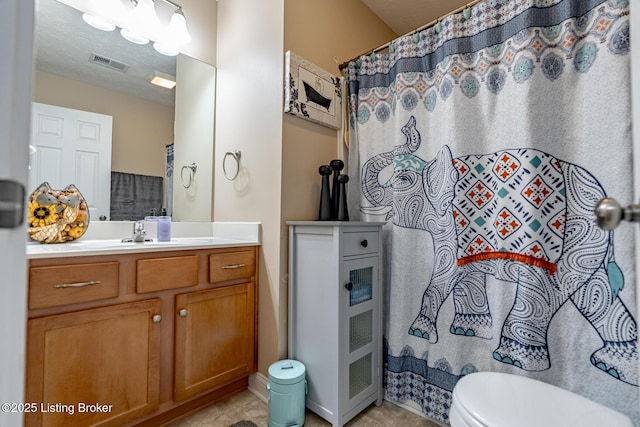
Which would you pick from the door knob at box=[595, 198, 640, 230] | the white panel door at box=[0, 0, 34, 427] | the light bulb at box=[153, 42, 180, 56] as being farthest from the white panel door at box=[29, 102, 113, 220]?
the door knob at box=[595, 198, 640, 230]

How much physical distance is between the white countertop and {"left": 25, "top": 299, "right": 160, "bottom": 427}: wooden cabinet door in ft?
0.78

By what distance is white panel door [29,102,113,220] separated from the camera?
4.86ft

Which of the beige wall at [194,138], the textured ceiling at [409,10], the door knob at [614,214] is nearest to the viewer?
the door knob at [614,214]

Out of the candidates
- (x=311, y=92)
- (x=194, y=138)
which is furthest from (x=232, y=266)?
(x=311, y=92)

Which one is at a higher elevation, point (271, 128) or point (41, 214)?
point (271, 128)

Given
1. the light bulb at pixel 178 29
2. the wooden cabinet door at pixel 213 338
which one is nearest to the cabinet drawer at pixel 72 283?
the wooden cabinet door at pixel 213 338

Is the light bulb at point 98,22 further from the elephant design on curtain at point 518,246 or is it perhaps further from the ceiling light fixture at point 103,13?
the elephant design on curtain at point 518,246

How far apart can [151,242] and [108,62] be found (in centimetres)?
108

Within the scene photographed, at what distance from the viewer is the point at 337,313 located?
1.42 m

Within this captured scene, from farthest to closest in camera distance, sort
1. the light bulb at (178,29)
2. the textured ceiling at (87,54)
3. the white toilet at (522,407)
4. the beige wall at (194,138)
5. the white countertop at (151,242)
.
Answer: the beige wall at (194,138) < the light bulb at (178,29) < the textured ceiling at (87,54) < the white countertop at (151,242) < the white toilet at (522,407)

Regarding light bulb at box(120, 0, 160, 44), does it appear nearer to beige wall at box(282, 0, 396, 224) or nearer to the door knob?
beige wall at box(282, 0, 396, 224)

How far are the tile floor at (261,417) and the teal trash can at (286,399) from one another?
0.10 metres

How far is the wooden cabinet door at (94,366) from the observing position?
1062mm

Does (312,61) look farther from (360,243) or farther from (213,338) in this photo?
(213,338)
